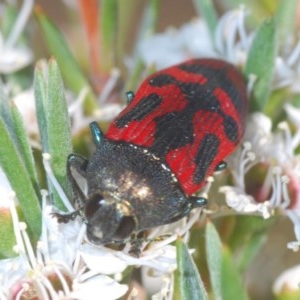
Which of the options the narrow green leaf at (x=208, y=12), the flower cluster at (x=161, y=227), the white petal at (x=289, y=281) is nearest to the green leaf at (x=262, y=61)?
the flower cluster at (x=161, y=227)

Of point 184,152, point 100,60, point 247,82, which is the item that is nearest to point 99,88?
point 100,60

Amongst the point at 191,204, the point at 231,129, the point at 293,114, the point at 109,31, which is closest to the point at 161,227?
the point at 191,204

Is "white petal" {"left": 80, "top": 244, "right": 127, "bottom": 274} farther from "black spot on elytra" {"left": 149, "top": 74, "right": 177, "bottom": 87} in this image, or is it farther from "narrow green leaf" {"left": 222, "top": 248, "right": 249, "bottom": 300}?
"black spot on elytra" {"left": 149, "top": 74, "right": 177, "bottom": 87}

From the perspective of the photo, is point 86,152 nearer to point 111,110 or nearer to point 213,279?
point 111,110

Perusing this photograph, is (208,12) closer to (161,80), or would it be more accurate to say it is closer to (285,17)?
(285,17)

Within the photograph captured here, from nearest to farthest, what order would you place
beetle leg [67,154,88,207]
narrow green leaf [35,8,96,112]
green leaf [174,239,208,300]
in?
1. green leaf [174,239,208,300]
2. beetle leg [67,154,88,207]
3. narrow green leaf [35,8,96,112]

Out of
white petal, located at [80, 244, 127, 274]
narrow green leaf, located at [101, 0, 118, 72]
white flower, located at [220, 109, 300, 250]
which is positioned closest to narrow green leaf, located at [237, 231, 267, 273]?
white flower, located at [220, 109, 300, 250]
